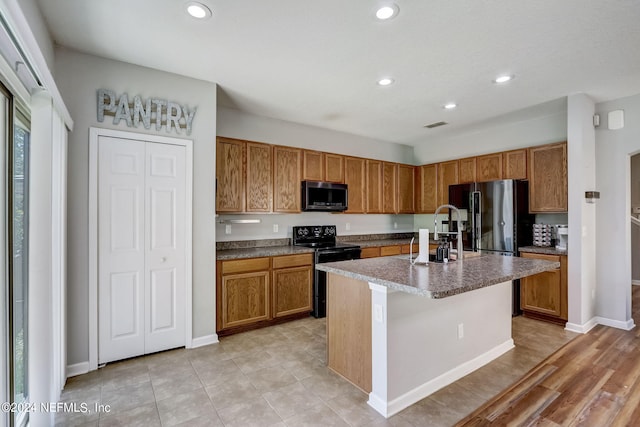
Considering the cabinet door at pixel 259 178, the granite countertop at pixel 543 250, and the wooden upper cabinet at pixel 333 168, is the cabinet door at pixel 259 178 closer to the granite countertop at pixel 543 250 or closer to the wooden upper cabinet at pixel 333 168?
the wooden upper cabinet at pixel 333 168

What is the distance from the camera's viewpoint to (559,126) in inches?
161

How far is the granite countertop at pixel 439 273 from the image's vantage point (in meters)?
1.75

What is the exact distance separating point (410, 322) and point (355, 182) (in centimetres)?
304

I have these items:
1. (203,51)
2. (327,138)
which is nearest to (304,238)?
(327,138)

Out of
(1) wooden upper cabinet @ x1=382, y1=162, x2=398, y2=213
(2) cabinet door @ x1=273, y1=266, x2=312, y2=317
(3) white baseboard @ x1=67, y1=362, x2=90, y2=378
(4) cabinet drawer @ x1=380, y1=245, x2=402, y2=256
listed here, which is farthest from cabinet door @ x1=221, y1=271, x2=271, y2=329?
(1) wooden upper cabinet @ x1=382, y1=162, x2=398, y2=213

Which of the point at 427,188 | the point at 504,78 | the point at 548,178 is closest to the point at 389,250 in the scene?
the point at 427,188

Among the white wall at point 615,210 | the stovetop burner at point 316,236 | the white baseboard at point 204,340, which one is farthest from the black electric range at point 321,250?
the white wall at point 615,210

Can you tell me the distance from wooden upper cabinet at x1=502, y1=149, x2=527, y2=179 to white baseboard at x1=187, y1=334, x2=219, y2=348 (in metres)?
4.33

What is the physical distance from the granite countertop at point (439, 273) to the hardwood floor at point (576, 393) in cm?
90

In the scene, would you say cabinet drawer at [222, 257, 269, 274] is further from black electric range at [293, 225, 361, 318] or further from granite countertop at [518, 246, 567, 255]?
granite countertop at [518, 246, 567, 255]

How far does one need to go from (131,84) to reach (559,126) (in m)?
5.08

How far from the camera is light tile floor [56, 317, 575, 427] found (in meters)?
2.00

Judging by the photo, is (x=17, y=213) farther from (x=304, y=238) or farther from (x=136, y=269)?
(x=304, y=238)

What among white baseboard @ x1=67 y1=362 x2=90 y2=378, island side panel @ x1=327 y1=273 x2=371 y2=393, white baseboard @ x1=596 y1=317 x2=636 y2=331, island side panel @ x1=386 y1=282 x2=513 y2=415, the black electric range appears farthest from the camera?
the black electric range
